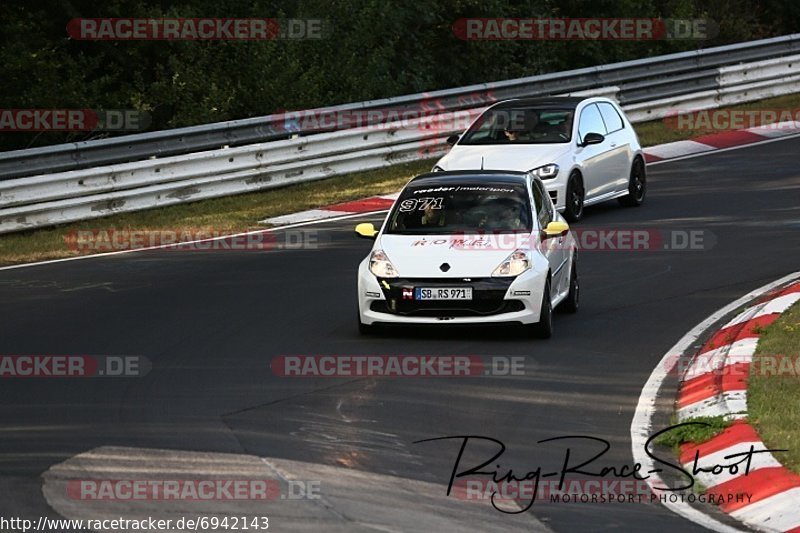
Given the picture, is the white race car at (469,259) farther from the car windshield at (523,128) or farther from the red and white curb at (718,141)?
the red and white curb at (718,141)

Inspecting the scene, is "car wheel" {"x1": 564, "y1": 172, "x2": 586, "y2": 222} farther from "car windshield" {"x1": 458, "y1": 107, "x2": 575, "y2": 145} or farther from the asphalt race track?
"car windshield" {"x1": 458, "y1": 107, "x2": 575, "y2": 145}

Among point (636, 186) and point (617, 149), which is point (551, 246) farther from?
point (636, 186)

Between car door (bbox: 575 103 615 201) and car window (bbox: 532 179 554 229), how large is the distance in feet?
17.1

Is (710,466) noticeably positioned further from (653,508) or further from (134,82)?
(134,82)

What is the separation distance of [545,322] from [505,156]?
7.01 metres

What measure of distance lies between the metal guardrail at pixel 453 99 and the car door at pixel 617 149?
15.0 ft

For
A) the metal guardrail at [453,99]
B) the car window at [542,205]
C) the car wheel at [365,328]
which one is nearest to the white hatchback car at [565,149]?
the metal guardrail at [453,99]

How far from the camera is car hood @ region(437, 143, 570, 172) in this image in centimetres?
1950

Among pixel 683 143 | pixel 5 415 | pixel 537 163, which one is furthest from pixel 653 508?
pixel 683 143

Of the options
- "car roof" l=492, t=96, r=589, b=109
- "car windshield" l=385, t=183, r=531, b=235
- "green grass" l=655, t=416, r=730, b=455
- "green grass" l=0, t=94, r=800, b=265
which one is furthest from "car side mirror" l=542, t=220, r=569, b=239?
"car roof" l=492, t=96, r=589, b=109

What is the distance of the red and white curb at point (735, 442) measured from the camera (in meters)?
8.03

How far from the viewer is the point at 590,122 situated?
68.5ft

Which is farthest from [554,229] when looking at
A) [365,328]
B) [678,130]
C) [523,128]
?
[678,130]

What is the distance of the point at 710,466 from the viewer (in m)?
8.97
